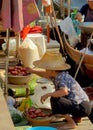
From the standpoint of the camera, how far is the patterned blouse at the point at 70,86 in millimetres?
4137

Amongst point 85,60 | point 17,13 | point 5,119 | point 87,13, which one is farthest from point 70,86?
point 87,13

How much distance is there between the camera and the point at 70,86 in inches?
165

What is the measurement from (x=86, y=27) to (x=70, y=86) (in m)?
Result: 2.62

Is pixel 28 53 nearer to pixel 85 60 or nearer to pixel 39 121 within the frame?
pixel 85 60

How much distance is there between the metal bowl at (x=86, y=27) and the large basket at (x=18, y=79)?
80.5 inches

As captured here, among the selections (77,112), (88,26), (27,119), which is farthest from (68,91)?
(88,26)

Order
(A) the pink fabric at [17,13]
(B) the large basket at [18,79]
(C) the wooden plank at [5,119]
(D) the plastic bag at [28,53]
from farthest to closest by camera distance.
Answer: (D) the plastic bag at [28,53] < (B) the large basket at [18,79] < (A) the pink fabric at [17,13] < (C) the wooden plank at [5,119]

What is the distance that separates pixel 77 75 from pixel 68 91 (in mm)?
1974

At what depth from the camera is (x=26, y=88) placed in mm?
5047

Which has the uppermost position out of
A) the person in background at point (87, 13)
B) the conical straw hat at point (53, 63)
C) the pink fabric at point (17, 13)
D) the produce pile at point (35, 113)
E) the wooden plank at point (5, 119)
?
the pink fabric at point (17, 13)

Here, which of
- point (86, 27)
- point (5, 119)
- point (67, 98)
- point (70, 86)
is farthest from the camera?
point (86, 27)

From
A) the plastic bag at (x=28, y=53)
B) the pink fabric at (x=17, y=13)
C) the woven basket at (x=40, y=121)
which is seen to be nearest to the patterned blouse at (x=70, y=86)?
the woven basket at (x=40, y=121)

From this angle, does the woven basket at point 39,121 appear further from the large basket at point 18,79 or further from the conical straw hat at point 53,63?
the large basket at point 18,79

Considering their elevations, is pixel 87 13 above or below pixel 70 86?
above
